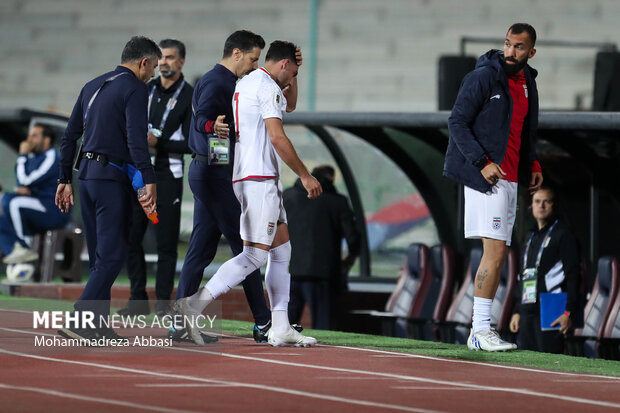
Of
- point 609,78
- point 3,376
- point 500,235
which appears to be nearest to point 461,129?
point 500,235

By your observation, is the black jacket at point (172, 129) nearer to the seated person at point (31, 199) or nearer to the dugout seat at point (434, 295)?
the dugout seat at point (434, 295)

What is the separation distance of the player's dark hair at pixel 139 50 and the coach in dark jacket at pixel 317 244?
478 cm

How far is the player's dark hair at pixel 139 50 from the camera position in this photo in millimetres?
8445

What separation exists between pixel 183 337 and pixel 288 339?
25.9 inches

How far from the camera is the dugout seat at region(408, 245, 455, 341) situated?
13.4m

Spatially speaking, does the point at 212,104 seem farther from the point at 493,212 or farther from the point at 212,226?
the point at 493,212

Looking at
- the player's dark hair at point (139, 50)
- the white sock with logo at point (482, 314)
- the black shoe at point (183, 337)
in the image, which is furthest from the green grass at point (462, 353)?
the player's dark hair at point (139, 50)

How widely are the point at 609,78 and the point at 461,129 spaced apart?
5845 millimetres

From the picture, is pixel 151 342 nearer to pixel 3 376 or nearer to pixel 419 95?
pixel 3 376

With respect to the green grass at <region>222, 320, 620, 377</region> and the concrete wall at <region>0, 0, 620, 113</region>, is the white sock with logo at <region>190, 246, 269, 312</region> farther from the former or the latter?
the concrete wall at <region>0, 0, 620, 113</region>

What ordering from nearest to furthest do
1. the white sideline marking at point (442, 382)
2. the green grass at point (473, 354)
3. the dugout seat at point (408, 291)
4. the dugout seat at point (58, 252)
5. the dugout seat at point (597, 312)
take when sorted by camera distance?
the white sideline marking at point (442, 382) < the green grass at point (473, 354) < the dugout seat at point (597, 312) < the dugout seat at point (408, 291) < the dugout seat at point (58, 252)

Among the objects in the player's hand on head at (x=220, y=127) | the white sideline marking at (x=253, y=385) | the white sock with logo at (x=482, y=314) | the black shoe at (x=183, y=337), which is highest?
the player's hand on head at (x=220, y=127)

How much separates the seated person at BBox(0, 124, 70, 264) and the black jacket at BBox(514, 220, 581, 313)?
594 centimetres

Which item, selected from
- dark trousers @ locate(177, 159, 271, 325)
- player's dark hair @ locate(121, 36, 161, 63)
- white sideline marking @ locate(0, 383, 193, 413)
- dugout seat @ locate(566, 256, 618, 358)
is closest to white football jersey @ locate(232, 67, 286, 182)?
dark trousers @ locate(177, 159, 271, 325)
